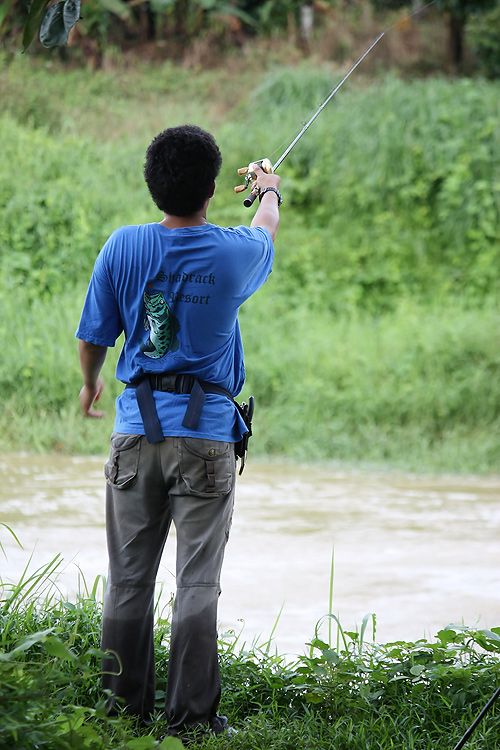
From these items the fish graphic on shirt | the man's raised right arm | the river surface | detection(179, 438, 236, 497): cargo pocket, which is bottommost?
the river surface

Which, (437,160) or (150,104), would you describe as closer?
(437,160)

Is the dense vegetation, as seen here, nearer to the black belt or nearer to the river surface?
the river surface

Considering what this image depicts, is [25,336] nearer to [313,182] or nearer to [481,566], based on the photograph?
[313,182]

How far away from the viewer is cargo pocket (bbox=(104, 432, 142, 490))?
2.55 meters

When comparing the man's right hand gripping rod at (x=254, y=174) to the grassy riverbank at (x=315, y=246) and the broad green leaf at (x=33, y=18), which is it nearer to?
the broad green leaf at (x=33, y=18)

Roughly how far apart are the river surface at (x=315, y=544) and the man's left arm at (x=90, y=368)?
2.24 feet

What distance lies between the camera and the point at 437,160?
1157cm

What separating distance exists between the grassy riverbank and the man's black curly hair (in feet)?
17.3

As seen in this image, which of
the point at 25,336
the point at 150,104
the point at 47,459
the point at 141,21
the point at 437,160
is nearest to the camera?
the point at 47,459

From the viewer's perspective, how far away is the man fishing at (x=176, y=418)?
2.52m

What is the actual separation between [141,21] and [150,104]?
2.73 m

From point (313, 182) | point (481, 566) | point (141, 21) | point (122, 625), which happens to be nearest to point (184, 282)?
point (122, 625)

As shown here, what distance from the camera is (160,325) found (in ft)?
8.41

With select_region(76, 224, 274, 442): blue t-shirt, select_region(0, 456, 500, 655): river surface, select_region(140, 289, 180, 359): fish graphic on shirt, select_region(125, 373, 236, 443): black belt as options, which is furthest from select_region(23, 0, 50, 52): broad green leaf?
select_region(0, 456, 500, 655): river surface
